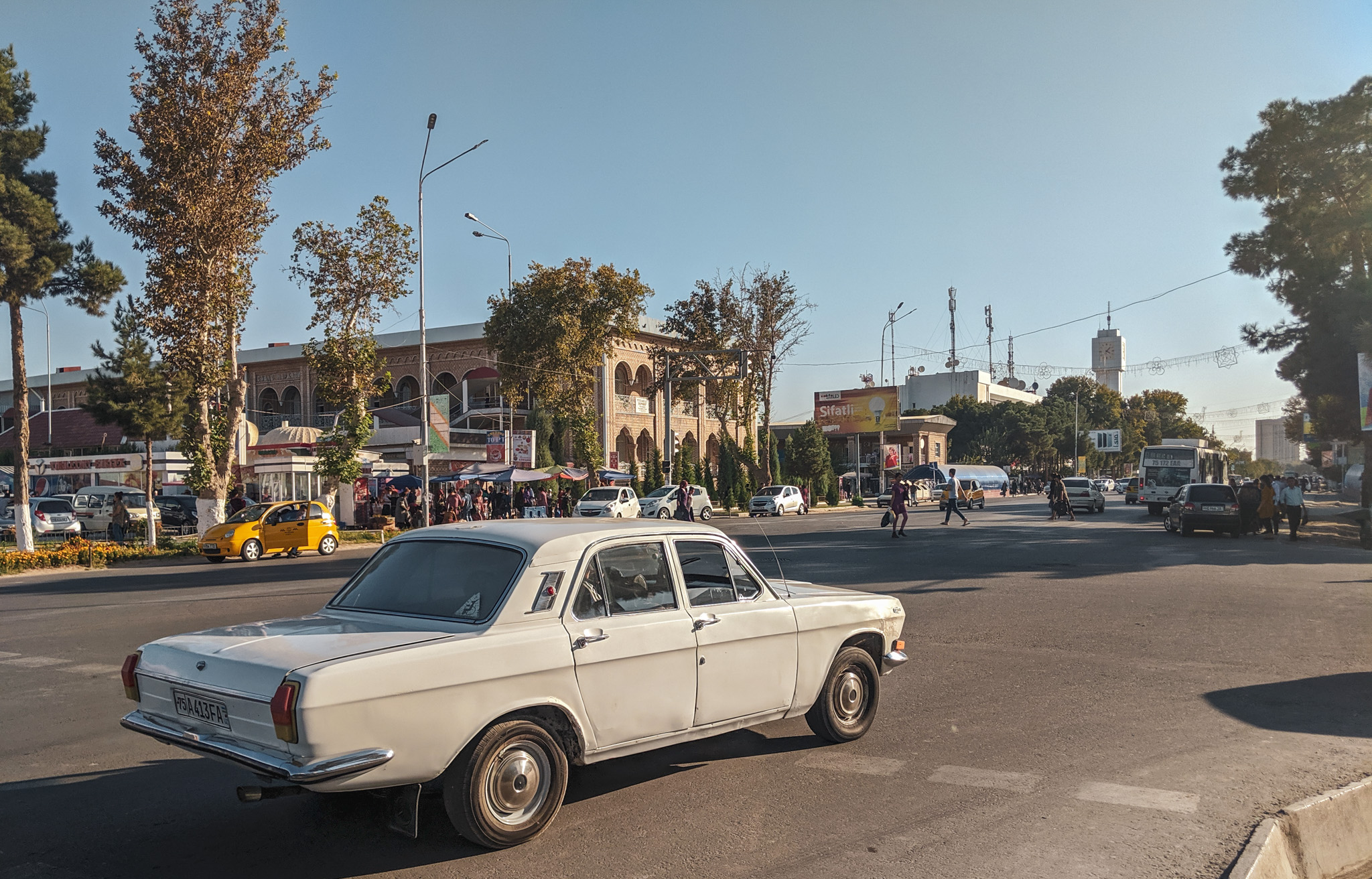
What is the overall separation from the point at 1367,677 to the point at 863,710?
516cm

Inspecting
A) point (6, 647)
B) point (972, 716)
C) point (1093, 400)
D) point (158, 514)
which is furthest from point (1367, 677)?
point (1093, 400)

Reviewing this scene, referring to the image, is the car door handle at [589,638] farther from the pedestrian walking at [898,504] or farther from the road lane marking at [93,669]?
the pedestrian walking at [898,504]

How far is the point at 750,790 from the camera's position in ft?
18.6

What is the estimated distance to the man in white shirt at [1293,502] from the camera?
25.8 m

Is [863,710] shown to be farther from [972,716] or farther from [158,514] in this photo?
[158,514]

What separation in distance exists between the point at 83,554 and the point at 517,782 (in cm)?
2374

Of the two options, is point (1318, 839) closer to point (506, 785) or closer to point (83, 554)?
point (506, 785)

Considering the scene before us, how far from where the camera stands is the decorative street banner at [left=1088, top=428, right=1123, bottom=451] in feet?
339

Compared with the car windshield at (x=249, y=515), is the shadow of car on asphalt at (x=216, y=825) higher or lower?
lower

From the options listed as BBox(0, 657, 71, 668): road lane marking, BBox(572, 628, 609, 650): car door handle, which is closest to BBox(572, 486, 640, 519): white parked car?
BBox(0, 657, 71, 668): road lane marking

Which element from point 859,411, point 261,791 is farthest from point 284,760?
Answer: point 859,411

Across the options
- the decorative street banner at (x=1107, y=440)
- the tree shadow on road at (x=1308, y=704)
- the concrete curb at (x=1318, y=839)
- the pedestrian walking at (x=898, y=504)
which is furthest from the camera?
the decorative street banner at (x=1107, y=440)

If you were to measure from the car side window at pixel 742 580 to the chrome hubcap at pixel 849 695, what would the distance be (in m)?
1.01

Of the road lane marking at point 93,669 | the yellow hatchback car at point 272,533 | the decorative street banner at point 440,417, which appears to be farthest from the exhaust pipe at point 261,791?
the decorative street banner at point 440,417
